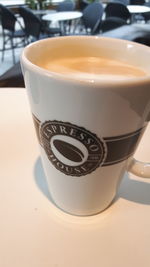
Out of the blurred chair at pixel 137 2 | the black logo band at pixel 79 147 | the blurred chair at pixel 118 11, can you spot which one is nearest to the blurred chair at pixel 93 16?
the blurred chair at pixel 118 11

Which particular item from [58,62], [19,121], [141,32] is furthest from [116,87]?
[141,32]

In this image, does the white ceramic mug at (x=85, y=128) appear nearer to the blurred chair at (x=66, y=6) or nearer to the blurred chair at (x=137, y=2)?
the blurred chair at (x=66, y=6)

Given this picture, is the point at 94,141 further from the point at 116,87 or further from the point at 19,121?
the point at 19,121

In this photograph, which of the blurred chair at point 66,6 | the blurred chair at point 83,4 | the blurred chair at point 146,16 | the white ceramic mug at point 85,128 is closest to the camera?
the white ceramic mug at point 85,128

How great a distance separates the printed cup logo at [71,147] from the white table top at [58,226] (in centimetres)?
7

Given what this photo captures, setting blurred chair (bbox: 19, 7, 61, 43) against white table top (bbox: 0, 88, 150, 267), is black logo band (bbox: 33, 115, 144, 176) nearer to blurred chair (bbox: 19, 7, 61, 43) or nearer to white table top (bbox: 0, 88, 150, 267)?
white table top (bbox: 0, 88, 150, 267)

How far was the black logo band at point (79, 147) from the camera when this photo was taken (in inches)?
9.6

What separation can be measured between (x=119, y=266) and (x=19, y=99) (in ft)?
1.16

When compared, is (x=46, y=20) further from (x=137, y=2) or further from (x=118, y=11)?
(x=137, y=2)

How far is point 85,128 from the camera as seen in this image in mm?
238

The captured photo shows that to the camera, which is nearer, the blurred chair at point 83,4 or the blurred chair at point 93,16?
the blurred chair at point 93,16

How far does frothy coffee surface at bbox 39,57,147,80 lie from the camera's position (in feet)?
1.00

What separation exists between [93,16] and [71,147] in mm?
3315

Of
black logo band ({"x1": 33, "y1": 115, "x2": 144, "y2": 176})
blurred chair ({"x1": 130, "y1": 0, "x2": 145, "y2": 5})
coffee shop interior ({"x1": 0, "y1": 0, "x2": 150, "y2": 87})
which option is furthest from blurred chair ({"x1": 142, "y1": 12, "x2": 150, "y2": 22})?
black logo band ({"x1": 33, "y1": 115, "x2": 144, "y2": 176})
